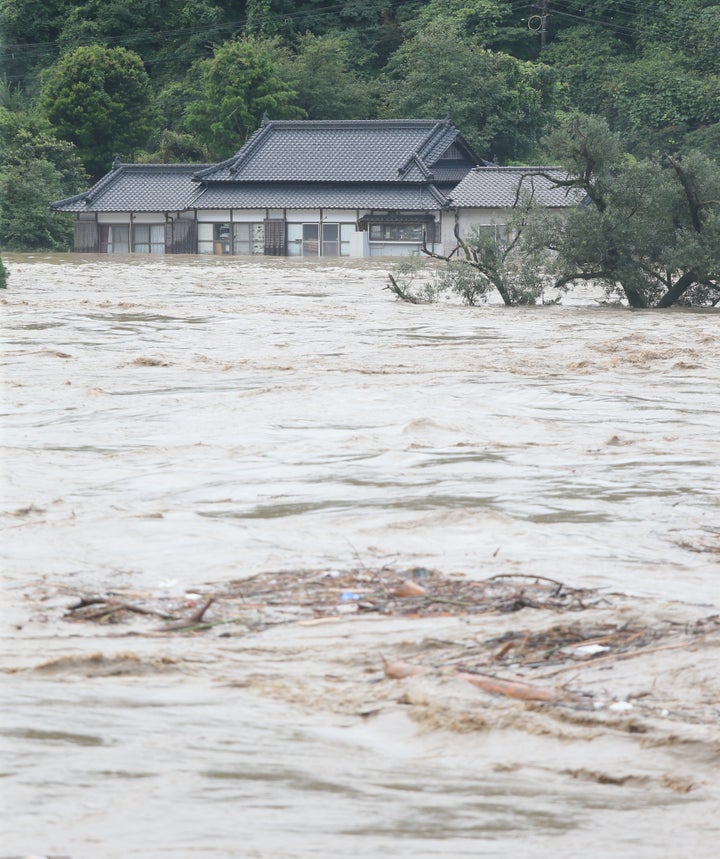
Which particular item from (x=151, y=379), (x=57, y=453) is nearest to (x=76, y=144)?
(x=151, y=379)

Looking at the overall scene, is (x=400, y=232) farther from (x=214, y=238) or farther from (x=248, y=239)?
(x=214, y=238)

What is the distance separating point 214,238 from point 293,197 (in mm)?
3111

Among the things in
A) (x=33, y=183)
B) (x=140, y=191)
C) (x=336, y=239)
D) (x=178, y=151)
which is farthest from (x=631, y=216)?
(x=178, y=151)

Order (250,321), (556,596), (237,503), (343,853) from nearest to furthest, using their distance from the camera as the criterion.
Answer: (343,853) → (556,596) → (237,503) → (250,321)

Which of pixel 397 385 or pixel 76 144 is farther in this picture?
pixel 76 144

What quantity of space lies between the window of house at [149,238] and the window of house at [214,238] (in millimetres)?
1410

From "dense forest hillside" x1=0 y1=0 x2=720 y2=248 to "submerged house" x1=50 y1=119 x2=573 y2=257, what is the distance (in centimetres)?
269

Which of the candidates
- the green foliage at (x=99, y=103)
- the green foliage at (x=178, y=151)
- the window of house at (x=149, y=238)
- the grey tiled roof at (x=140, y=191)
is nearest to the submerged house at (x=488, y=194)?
the grey tiled roof at (x=140, y=191)

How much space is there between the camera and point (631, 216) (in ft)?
69.3

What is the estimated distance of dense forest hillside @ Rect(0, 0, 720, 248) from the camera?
161 feet

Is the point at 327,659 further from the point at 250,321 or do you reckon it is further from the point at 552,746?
the point at 250,321

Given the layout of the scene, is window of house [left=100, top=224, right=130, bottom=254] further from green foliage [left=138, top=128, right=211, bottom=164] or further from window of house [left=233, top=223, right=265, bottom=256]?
green foliage [left=138, top=128, right=211, bottom=164]

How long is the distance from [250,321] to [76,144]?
35751mm

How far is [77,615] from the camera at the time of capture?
15.1 ft
